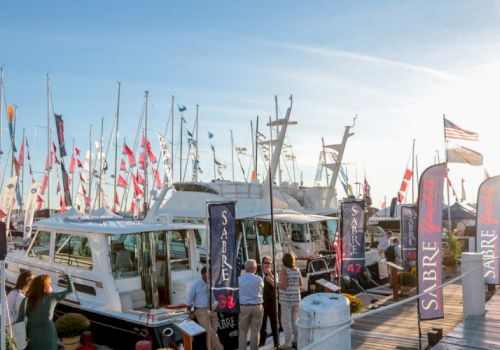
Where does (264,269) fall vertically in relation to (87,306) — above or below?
above

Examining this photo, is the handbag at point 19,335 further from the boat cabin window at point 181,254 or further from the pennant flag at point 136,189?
the pennant flag at point 136,189

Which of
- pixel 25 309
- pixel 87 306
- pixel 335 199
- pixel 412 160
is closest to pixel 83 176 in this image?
pixel 335 199

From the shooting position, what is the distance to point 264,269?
929 centimetres

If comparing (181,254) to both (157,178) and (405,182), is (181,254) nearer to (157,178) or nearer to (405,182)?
(405,182)

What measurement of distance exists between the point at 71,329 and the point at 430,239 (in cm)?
637

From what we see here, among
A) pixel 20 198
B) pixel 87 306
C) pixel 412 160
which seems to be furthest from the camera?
pixel 20 198

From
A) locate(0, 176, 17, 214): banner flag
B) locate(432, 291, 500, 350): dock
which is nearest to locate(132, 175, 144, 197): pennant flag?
locate(0, 176, 17, 214): banner flag

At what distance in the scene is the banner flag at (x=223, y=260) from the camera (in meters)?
7.74

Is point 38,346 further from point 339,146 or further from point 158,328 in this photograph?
point 339,146

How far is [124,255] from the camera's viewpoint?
32.3ft

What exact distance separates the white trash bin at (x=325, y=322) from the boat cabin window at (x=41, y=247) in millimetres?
7895

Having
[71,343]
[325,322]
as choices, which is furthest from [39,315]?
[325,322]

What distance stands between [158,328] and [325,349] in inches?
160

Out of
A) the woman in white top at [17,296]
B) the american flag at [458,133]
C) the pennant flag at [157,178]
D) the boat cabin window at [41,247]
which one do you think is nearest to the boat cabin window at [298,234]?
the american flag at [458,133]
